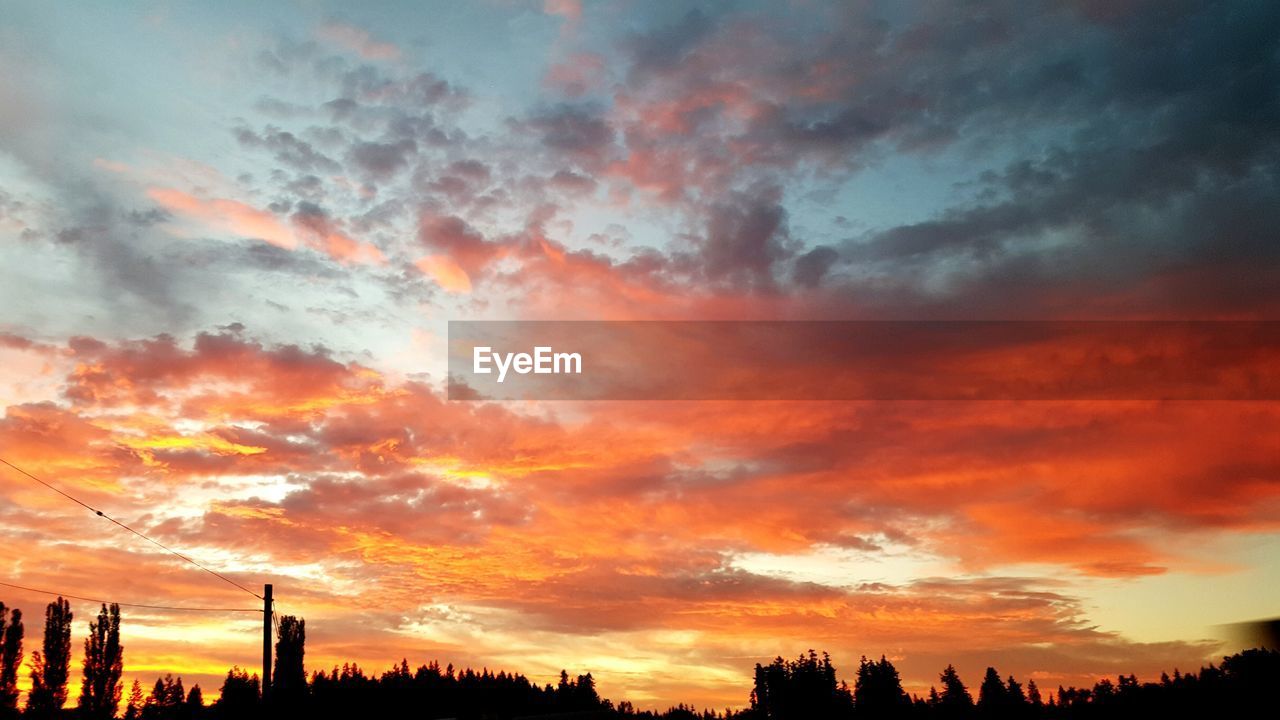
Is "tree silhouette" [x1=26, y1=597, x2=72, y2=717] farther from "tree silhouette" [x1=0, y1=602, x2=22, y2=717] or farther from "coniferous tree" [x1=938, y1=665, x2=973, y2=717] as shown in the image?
"coniferous tree" [x1=938, y1=665, x2=973, y2=717]

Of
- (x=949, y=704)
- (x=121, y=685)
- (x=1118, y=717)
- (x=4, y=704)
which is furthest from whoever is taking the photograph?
(x=949, y=704)

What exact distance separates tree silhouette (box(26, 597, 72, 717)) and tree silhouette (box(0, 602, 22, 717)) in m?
1.48

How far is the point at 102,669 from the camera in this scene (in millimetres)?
88375

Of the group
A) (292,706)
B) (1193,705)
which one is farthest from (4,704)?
(1193,705)

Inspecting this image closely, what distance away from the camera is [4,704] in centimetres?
7562

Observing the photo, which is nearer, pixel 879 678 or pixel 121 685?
pixel 121 685

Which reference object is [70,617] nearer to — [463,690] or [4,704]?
[4,704]

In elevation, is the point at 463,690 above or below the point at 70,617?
below

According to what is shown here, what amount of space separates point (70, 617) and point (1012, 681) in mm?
152890

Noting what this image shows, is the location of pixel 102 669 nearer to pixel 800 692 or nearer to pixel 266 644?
pixel 266 644

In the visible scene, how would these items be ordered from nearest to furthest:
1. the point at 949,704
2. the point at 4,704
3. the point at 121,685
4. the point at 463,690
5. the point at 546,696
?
the point at 4,704 → the point at 121,685 → the point at 949,704 → the point at 463,690 → the point at 546,696

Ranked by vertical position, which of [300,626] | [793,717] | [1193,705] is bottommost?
[793,717]

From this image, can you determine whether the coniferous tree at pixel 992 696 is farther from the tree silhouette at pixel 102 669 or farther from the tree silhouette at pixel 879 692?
the tree silhouette at pixel 102 669

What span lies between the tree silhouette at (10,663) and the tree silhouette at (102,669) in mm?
7962
